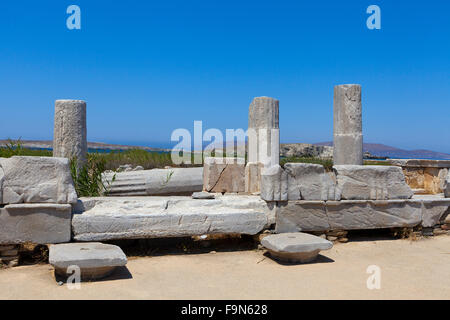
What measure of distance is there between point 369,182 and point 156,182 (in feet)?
14.0

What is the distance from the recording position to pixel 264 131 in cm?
932

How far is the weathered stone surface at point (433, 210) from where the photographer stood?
20.1 feet

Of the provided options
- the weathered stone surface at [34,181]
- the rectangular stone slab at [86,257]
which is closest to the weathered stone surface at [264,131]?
the weathered stone surface at [34,181]

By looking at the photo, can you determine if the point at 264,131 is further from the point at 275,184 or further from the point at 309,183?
the point at 275,184

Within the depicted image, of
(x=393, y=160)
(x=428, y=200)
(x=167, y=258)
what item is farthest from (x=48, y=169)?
(x=393, y=160)

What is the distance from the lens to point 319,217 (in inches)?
221

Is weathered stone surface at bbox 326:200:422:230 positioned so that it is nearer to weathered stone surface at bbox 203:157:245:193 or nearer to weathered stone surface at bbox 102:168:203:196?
weathered stone surface at bbox 203:157:245:193

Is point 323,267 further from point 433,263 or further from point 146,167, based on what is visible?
point 146,167

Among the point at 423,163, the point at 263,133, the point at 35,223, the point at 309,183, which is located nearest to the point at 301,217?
the point at 309,183

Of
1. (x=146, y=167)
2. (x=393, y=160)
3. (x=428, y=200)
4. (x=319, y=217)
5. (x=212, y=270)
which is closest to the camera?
(x=212, y=270)

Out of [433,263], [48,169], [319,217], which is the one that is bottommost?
[433,263]

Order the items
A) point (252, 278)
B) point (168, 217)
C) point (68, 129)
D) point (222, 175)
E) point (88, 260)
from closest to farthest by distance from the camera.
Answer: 1. point (88, 260)
2. point (252, 278)
3. point (168, 217)
4. point (68, 129)
5. point (222, 175)

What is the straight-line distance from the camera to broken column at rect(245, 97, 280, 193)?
9219 millimetres

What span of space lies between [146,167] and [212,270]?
8.58 m
